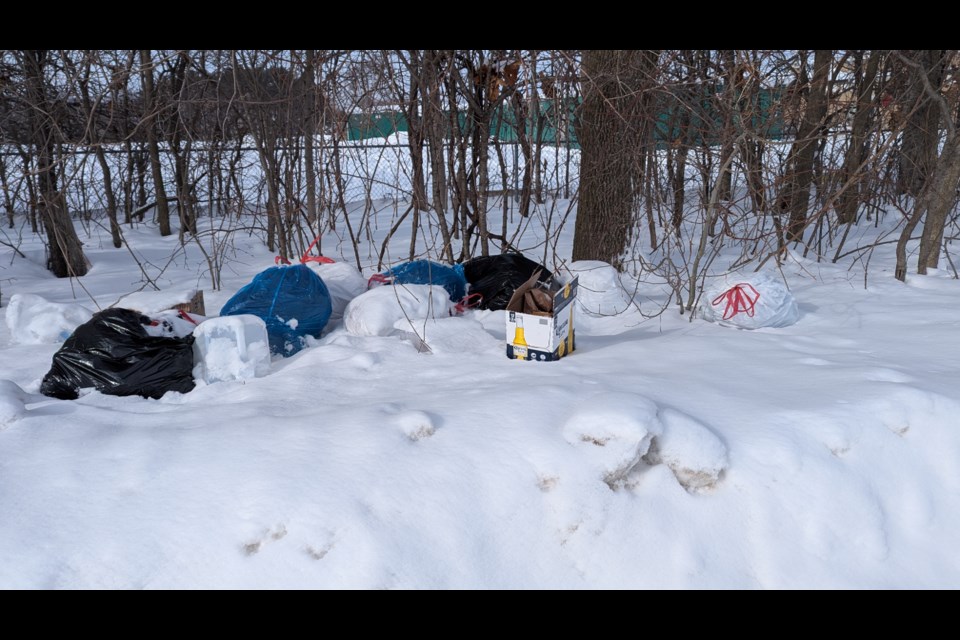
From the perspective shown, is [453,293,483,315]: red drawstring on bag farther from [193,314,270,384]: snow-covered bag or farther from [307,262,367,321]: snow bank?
[193,314,270,384]: snow-covered bag

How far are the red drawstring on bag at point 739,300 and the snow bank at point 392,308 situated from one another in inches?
62.4

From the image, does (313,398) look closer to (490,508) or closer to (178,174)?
(490,508)

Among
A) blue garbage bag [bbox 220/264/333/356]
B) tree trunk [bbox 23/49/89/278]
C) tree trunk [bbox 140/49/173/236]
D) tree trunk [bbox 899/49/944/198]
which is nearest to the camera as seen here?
blue garbage bag [bbox 220/264/333/356]

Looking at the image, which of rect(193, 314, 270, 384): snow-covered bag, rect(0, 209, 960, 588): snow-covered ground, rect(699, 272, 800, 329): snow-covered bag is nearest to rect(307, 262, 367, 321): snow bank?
rect(193, 314, 270, 384): snow-covered bag

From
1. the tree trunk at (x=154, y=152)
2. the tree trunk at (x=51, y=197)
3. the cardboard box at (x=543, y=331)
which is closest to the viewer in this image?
the cardboard box at (x=543, y=331)

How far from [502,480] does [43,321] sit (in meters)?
2.95

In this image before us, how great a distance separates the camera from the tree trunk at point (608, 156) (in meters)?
4.57

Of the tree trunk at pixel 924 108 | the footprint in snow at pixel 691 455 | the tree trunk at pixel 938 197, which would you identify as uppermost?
the tree trunk at pixel 924 108

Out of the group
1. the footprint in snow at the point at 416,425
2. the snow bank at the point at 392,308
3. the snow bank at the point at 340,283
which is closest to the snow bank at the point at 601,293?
the snow bank at the point at 392,308

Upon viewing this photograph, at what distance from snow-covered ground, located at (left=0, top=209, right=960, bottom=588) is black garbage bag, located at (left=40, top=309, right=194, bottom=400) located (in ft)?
0.30

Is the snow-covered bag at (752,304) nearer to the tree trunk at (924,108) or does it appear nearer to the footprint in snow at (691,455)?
the tree trunk at (924,108)

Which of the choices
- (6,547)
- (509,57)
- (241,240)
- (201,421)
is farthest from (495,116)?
(241,240)

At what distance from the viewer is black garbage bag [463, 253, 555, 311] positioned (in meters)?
4.27

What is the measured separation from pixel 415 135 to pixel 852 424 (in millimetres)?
3183
